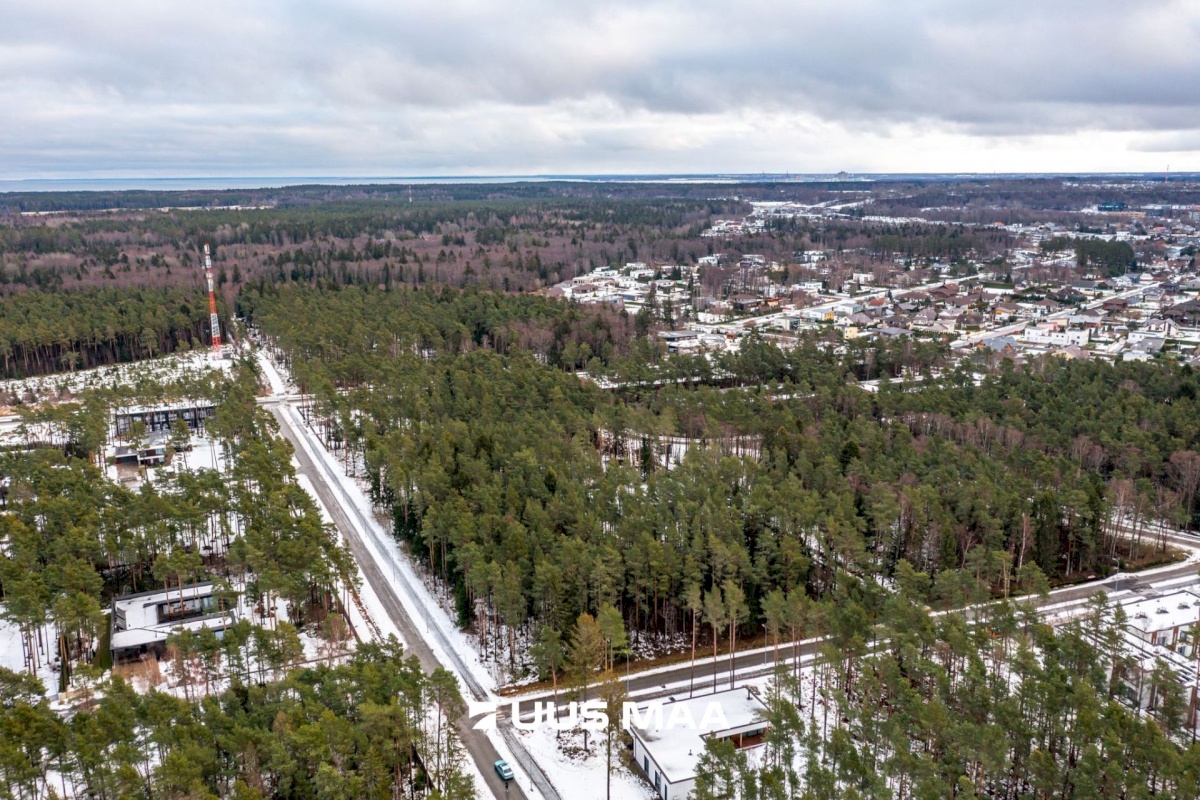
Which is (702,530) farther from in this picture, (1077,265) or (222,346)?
(1077,265)

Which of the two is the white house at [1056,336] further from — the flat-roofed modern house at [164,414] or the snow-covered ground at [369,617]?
the flat-roofed modern house at [164,414]

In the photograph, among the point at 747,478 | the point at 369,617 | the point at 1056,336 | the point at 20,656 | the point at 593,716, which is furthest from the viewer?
the point at 1056,336

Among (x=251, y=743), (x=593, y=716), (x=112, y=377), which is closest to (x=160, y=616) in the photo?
(x=251, y=743)

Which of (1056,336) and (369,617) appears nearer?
(369,617)

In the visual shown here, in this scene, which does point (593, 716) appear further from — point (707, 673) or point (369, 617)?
point (369, 617)

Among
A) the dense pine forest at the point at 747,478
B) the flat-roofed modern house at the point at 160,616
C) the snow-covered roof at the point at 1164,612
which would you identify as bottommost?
the flat-roofed modern house at the point at 160,616

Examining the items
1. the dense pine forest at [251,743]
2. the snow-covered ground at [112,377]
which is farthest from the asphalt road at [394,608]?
the snow-covered ground at [112,377]

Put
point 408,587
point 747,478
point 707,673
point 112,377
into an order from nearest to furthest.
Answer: point 707,673, point 408,587, point 747,478, point 112,377
